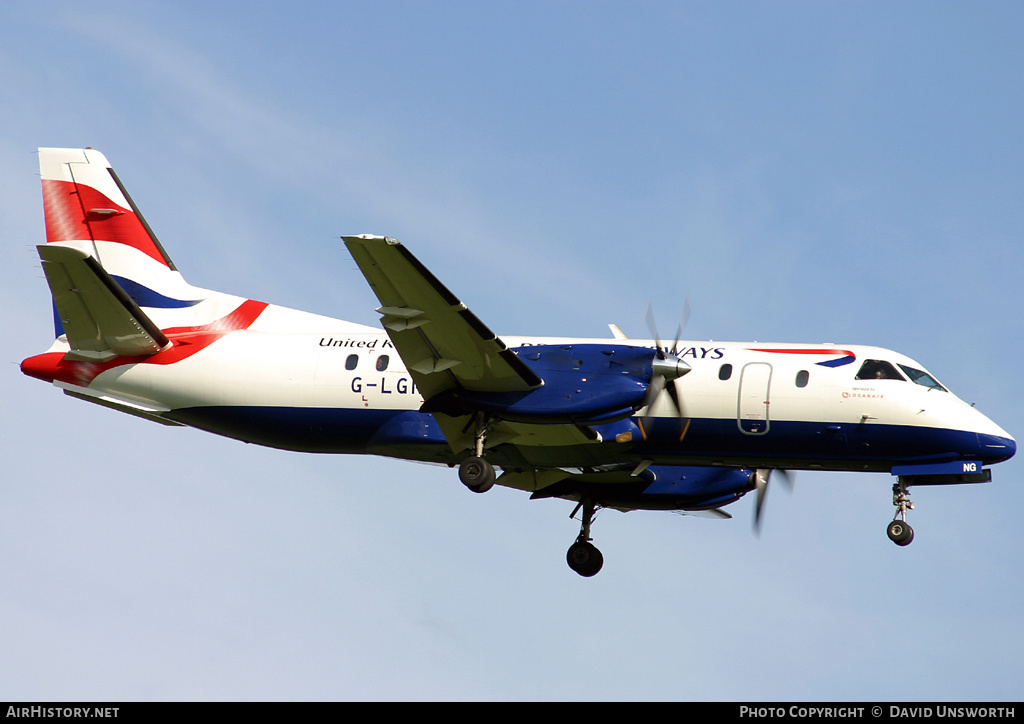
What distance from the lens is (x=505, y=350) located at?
64.8 feet

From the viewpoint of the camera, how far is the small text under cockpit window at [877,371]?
20.6 metres

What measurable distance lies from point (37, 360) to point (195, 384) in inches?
122

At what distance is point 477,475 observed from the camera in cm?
2034

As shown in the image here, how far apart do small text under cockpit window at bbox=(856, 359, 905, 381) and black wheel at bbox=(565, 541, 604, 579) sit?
6.86 m

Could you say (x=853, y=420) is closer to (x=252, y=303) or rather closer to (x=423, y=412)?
(x=423, y=412)

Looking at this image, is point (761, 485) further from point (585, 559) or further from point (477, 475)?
point (477, 475)

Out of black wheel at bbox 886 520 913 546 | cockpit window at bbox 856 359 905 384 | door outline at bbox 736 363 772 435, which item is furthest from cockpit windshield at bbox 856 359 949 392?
black wheel at bbox 886 520 913 546

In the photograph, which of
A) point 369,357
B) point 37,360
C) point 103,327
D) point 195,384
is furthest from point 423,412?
point 37,360

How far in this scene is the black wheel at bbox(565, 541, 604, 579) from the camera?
79.9 ft

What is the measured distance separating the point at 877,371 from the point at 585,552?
7.21m

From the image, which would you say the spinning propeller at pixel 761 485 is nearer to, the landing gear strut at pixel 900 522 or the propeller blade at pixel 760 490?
the propeller blade at pixel 760 490

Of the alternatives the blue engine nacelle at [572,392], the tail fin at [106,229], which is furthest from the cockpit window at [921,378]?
the tail fin at [106,229]

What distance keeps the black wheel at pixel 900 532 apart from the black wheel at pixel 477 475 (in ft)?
22.6
